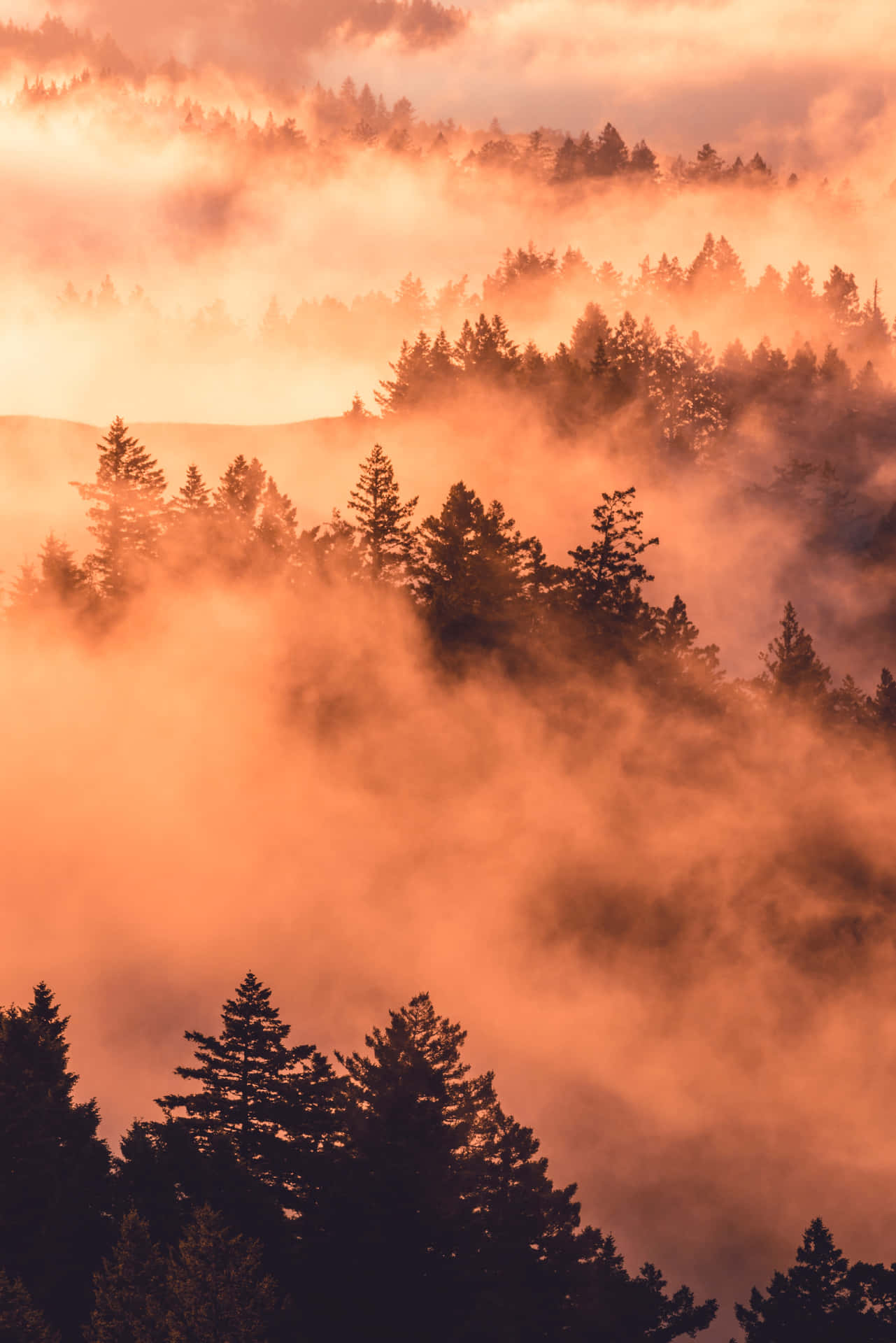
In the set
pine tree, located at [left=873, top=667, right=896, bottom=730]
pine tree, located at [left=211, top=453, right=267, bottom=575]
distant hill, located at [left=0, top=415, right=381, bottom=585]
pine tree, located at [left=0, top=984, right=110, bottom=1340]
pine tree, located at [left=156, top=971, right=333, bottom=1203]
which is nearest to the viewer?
pine tree, located at [left=0, top=984, right=110, bottom=1340]

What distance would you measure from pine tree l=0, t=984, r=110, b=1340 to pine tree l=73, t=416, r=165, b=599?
3355 cm

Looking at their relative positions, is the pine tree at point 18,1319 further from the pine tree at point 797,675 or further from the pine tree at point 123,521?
the pine tree at point 123,521

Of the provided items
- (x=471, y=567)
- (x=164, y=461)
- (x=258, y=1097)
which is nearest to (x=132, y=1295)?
(x=258, y=1097)

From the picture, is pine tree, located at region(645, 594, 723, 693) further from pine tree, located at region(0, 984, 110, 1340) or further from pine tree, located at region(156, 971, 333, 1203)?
pine tree, located at region(0, 984, 110, 1340)

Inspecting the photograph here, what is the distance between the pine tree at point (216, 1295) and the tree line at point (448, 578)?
33.5m

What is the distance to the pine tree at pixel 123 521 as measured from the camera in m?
62.0

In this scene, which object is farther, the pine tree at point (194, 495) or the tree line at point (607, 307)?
the tree line at point (607, 307)

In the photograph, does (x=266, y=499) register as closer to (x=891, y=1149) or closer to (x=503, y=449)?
(x=503, y=449)

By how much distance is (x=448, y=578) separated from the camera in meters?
55.7

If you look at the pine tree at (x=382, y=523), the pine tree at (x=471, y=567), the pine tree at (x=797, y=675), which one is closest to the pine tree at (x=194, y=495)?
the pine tree at (x=382, y=523)

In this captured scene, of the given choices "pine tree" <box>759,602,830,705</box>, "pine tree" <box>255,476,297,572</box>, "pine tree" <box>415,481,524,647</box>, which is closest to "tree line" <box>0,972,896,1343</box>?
"pine tree" <box>415,481,524,647</box>

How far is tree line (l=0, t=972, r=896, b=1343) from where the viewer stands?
24219 mm

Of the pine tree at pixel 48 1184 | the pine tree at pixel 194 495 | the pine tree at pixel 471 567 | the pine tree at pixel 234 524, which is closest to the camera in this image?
the pine tree at pixel 48 1184

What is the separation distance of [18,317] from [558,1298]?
550 feet
